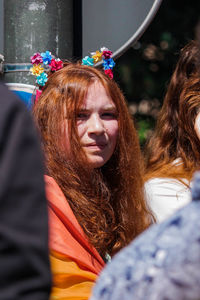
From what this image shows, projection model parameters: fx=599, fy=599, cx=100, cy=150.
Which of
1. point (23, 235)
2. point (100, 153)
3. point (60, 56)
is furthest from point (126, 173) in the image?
point (23, 235)

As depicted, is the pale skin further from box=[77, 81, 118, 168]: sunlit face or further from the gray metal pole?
the gray metal pole

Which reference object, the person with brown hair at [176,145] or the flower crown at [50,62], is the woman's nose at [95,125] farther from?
the person with brown hair at [176,145]

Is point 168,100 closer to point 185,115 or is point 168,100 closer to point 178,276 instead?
point 185,115

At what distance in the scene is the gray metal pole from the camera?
2.38m

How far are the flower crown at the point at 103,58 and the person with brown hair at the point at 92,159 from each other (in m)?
0.05

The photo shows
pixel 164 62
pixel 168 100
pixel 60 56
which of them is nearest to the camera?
pixel 60 56

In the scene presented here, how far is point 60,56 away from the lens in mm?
2531

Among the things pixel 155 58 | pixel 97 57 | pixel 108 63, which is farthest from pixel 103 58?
pixel 155 58

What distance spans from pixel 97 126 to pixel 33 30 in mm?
550

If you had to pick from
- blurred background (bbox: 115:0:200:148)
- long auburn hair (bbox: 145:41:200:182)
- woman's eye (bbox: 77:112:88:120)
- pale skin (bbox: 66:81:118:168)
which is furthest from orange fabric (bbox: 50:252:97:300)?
blurred background (bbox: 115:0:200:148)

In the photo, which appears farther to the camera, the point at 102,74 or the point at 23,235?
the point at 102,74

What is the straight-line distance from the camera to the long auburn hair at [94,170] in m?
2.62

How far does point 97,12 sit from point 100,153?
2.06ft

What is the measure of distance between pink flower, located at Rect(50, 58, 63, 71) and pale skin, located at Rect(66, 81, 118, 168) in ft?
0.57
